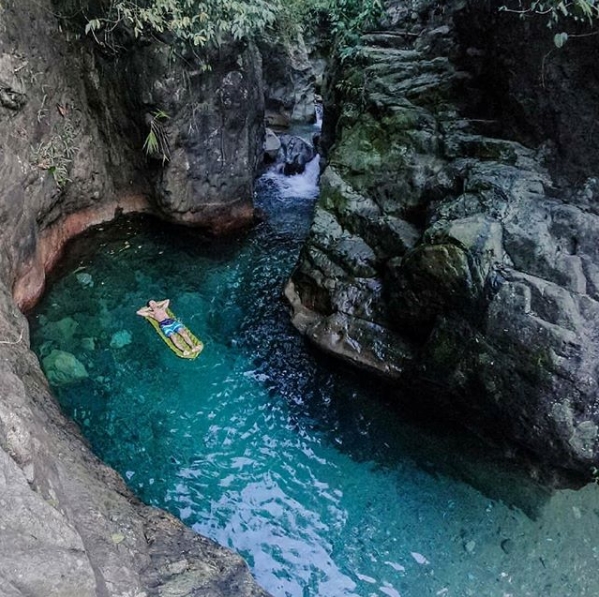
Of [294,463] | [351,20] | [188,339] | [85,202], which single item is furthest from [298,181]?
[294,463]

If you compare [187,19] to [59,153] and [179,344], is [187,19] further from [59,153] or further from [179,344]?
[179,344]

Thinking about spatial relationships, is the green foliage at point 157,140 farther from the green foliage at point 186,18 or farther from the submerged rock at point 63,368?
the submerged rock at point 63,368

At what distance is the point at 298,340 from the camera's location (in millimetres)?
7559

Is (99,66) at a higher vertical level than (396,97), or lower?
higher

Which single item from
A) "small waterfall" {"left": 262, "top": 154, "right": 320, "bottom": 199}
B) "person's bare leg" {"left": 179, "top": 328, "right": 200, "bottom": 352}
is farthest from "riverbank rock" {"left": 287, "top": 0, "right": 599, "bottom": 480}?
"small waterfall" {"left": 262, "top": 154, "right": 320, "bottom": 199}

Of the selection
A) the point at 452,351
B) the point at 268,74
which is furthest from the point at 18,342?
the point at 268,74

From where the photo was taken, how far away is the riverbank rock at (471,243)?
5297mm

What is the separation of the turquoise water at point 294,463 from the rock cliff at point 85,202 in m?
0.96

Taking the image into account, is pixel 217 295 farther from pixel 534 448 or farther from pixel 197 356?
pixel 534 448

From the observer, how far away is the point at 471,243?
575cm

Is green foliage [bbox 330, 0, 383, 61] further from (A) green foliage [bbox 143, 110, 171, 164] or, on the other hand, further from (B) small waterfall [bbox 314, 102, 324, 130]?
(B) small waterfall [bbox 314, 102, 324, 130]

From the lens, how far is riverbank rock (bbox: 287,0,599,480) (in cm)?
530

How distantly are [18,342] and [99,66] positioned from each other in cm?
538

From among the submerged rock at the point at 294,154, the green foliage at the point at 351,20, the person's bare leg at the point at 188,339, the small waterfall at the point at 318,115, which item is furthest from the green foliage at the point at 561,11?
the small waterfall at the point at 318,115
